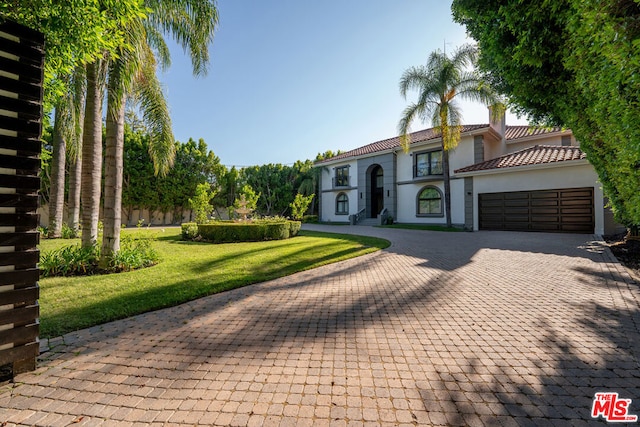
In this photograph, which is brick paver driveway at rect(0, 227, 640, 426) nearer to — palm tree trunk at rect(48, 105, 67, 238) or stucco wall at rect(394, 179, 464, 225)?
palm tree trunk at rect(48, 105, 67, 238)

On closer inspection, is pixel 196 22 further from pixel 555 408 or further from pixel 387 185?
pixel 387 185

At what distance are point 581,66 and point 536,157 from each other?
13580 mm

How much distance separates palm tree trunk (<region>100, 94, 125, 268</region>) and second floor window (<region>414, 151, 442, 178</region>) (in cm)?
1972

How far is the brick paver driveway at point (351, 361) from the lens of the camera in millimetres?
2107

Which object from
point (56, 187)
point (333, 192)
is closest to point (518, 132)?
point (333, 192)

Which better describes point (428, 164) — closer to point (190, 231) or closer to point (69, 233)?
point (190, 231)

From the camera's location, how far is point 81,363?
9.09ft

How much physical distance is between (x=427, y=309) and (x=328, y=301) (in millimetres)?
1590

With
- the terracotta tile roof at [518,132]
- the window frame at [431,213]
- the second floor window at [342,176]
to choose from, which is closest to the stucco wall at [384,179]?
the second floor window at [342,176]

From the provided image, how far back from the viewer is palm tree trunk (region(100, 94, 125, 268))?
658 cm

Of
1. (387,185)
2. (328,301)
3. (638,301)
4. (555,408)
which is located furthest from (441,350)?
(387,185)

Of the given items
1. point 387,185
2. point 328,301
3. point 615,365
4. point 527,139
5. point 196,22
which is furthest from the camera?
point 387,185

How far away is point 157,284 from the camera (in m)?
5.54

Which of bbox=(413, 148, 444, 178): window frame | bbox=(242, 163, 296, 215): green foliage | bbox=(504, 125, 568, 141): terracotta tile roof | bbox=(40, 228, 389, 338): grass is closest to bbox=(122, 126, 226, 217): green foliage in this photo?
bbox=(242, 163, 296, 215): green foliage
